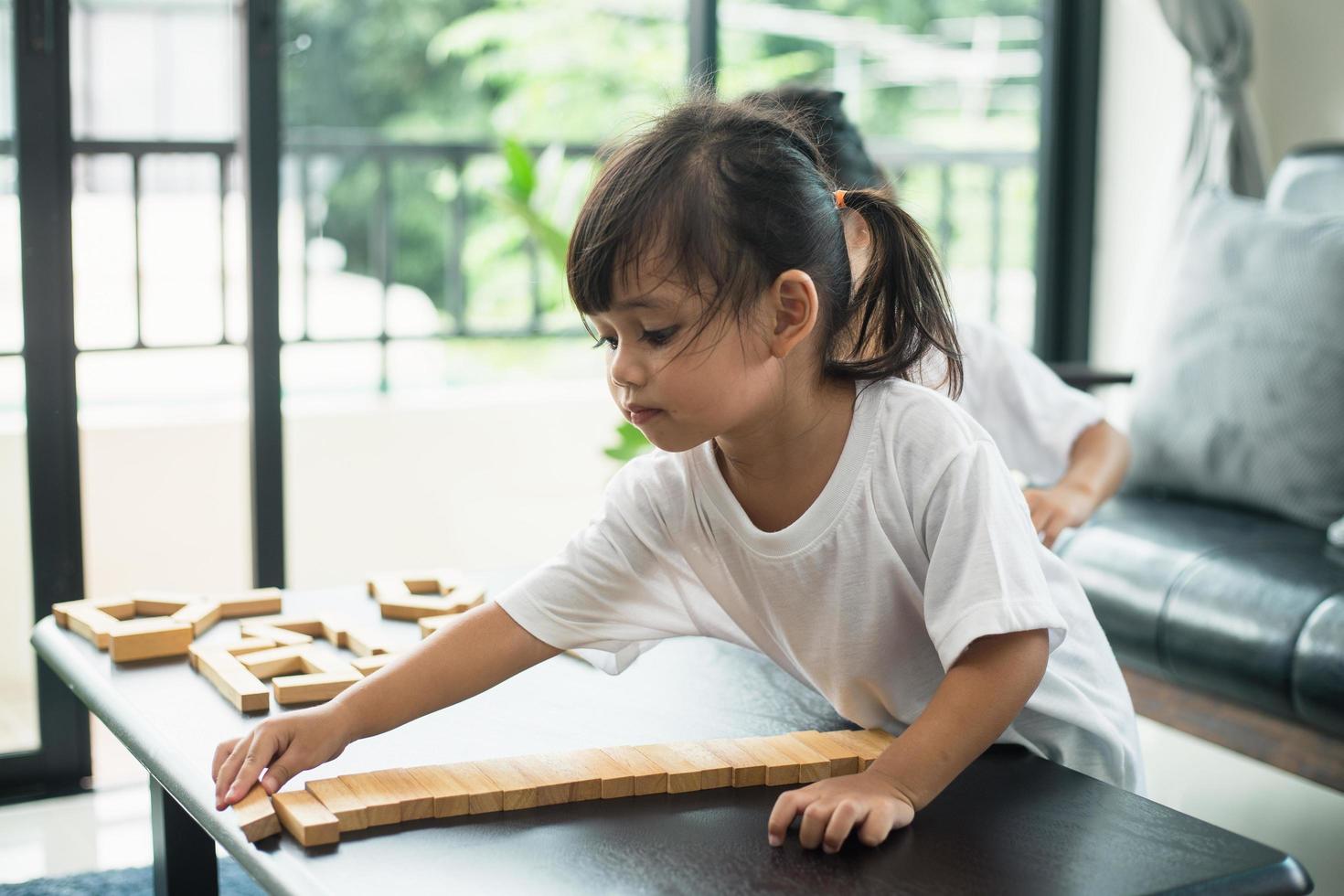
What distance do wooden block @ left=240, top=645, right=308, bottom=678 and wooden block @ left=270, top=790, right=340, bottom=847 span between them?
345 mm

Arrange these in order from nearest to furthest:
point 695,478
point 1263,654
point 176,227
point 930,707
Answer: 1. point 930,707
2. point 695,478
3. point 1263,654
4. point 176,227

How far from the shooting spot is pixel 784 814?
90 cm

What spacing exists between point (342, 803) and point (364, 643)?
45 centimetres

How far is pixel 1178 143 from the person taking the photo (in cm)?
334

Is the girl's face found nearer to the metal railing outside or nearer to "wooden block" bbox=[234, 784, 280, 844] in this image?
"wooden block" bbox=[234, 784, 280, 844]

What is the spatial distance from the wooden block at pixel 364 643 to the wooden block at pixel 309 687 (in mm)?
98

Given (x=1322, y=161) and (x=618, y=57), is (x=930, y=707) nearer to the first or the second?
(x=1322, y=161)

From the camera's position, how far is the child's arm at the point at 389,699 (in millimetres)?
1010

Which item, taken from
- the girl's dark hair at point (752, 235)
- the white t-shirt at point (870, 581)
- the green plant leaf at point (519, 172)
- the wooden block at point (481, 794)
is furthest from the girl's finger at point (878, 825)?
the green plant leaf at point (519, 172)

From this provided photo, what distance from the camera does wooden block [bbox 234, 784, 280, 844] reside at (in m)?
0.91

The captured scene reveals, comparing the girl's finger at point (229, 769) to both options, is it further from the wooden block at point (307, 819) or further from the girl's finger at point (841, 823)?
the girl's finger at point (841, 823)

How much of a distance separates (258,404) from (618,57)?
4.73m

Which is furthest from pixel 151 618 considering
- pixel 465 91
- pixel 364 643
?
pixel 465 91

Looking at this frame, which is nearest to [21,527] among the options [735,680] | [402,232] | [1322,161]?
[735,680]
